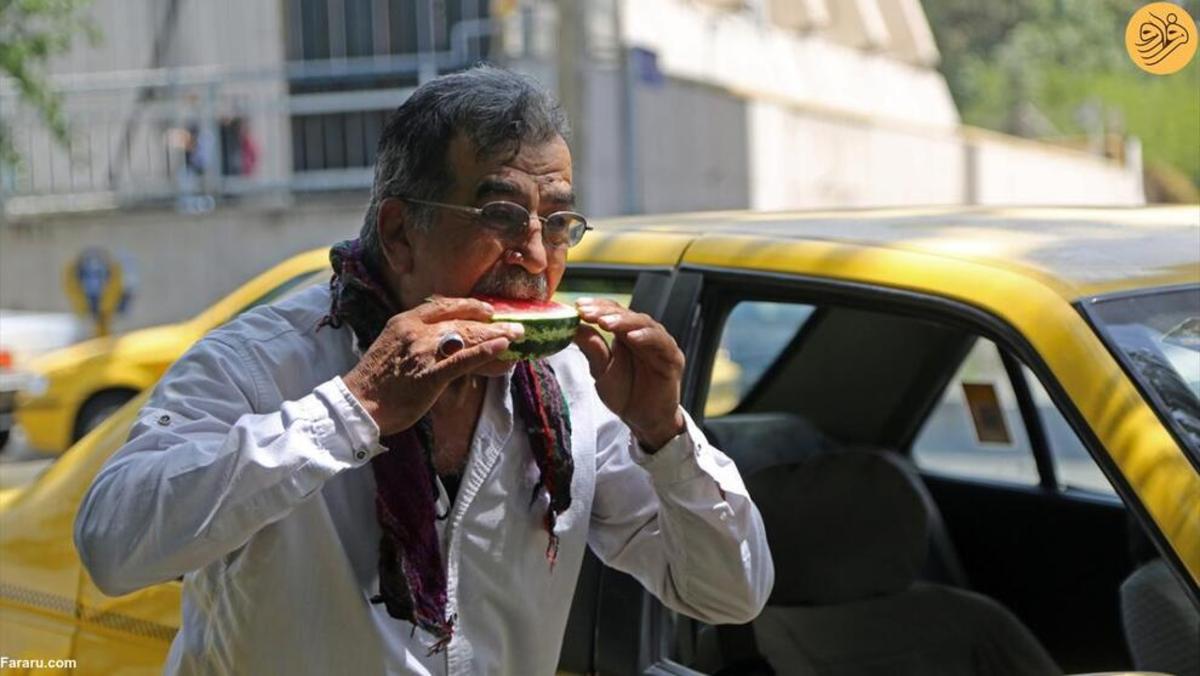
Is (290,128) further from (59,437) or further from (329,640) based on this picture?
(329,640)

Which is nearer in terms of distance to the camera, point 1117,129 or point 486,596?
point 486,596

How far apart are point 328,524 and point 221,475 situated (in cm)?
24

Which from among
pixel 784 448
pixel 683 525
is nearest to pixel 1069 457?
pixel 784 448

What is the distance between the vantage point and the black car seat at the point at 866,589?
3461 millimetres

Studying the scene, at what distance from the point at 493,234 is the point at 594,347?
203 mm

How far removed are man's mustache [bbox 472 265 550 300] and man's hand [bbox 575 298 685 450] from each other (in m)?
0.07

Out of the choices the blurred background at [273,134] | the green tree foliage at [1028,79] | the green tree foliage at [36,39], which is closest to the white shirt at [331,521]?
the green tree foliage at [36,39]

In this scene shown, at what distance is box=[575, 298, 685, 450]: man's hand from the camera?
6.97 ft

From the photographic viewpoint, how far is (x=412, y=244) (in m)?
2.18

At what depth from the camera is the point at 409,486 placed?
213 centimetres

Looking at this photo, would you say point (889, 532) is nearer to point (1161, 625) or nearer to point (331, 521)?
point (1161, 625)

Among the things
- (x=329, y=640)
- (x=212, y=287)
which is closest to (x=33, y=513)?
(x=329, y=640)

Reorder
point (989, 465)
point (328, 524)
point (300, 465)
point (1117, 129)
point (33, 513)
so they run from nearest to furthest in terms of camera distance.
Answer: point (300, 465) < point (328, 524) < point (33, 513) < point (989, 465) < point (1117, 129)

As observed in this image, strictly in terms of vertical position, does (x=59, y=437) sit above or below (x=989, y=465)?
below
